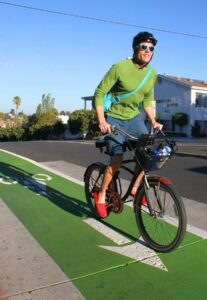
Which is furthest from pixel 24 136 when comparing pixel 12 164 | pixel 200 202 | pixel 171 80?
pixel 200 202

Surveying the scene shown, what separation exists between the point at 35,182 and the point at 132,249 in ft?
12.9

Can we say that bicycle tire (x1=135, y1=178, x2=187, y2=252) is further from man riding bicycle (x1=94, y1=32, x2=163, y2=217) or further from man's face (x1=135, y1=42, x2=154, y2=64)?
man's face (x1=135, y1=42, x2=154, y2=64)

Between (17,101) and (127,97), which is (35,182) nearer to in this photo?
(127,97)

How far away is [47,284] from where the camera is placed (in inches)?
125

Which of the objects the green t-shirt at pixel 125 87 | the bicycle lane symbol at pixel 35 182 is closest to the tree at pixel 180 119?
the bicycle lane symbol at pixel 35 182

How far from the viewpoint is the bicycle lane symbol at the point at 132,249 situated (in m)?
3.58

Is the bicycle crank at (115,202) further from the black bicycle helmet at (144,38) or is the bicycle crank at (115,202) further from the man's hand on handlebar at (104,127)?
the black bicycle helmet at (144,38)

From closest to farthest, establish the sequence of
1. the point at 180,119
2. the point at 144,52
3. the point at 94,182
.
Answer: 1. the point at 144,52
2. the point at 94,182
3. the point at 180,119

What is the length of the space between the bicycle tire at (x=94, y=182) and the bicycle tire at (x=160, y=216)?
2.02ft

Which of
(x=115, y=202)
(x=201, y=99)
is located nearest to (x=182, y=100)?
(x=201, y=99)

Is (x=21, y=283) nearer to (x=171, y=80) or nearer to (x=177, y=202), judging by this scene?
(x=177, y=202)

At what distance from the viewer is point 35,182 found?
24.5ft

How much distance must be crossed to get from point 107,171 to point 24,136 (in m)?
63.6

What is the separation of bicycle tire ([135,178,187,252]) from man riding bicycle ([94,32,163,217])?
559 mm
